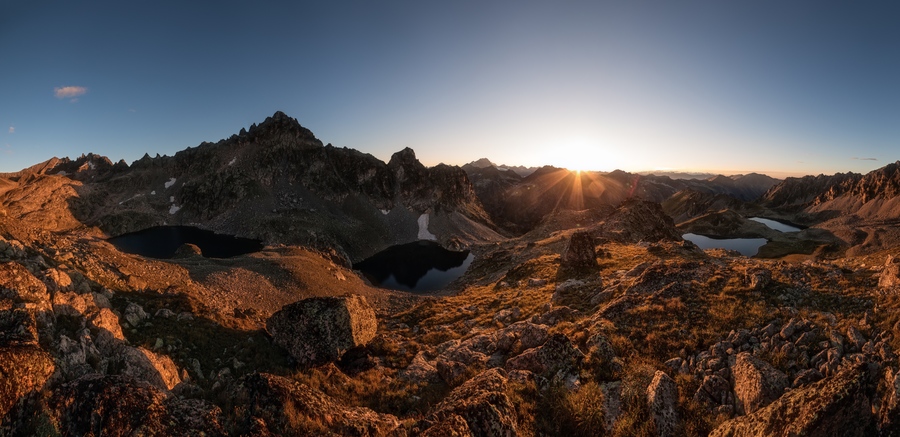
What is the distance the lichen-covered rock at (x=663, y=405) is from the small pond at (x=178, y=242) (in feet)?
365

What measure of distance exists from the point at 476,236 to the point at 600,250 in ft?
295

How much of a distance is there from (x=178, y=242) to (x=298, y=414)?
139226 mm

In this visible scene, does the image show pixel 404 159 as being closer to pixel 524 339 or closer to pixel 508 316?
pixel 508 316

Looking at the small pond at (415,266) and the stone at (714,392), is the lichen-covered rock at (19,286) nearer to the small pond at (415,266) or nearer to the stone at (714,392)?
the stone at (714,392)

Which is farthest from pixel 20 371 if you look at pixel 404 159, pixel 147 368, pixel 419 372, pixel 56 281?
pixel 404 159

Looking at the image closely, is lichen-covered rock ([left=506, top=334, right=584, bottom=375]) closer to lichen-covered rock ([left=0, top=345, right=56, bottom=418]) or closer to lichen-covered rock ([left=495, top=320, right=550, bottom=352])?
lichen-covered rock ([left=495, top=320, right=550, bottom=352])

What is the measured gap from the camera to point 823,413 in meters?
6.61

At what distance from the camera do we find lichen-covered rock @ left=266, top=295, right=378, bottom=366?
1942 centimetres

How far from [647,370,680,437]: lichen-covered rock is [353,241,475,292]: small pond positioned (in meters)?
71.1

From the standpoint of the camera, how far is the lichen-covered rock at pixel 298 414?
9.07 meters

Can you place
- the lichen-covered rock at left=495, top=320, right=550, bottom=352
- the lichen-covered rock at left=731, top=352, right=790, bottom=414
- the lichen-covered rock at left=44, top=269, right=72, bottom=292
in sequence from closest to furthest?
the lichen-covered rock at left=731, top=352, right=790, bottom=414
the lichen-covered rock at left=44, top=269, right=72, bottom=292
the lichen-covered rock at left=495, top=320, right=550, bottom=352

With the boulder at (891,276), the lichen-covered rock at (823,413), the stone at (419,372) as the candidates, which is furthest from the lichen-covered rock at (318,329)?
the boulder at (891,276)

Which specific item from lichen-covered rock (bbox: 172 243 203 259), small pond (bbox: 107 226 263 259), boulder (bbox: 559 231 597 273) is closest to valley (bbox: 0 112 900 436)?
boulder (bbox: 559 231 597 273)

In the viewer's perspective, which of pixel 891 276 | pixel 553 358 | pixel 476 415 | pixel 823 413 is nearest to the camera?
pixel 823 413
